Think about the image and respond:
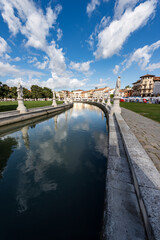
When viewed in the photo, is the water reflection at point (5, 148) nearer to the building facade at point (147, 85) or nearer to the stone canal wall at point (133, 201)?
the stone canal wall at point (133, 201)

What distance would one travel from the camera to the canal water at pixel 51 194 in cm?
183

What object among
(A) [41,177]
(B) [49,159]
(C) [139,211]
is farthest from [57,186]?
(C) [139,211]

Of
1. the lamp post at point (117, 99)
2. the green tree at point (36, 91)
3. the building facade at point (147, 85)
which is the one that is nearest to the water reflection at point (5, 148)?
the lamp post at point (117, 99)

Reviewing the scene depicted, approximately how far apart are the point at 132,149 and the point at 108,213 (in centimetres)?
165

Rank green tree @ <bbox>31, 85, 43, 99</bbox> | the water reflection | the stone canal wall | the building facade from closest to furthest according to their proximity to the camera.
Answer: the stone canal wall → the water reflection → the building facade → green tree @ <bbox>31, 85, 43, 99</bbox>

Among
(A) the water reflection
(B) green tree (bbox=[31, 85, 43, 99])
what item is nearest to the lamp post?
(A) the water reflection

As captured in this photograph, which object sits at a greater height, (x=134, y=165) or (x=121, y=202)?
(x=134, y=165)

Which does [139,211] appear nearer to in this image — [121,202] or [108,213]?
[121,202]

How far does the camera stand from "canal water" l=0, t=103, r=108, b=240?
1829 millimetres

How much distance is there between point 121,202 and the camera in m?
1.60

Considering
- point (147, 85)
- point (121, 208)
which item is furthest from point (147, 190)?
point (147, 85)

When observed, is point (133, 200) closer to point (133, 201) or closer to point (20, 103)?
point (133, 201)

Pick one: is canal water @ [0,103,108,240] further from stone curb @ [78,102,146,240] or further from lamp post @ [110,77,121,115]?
lamp post @ [110,77,121,115]

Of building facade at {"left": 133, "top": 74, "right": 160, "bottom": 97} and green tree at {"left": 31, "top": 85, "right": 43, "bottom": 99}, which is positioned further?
green tree at {"left": 31, "top": 85, "right": 43, "bottom": 99}
